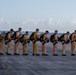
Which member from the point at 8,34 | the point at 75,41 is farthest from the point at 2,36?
the point at 75,41

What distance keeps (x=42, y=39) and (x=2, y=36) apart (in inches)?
122

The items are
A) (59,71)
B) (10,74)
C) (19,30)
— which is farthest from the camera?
(19,30)

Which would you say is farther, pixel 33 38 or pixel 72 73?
pixel 33 38

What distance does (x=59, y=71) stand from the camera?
13.3 metres

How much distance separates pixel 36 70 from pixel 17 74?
1.56m

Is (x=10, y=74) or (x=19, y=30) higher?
(x=19, y=30)

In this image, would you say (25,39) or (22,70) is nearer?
(22,70)

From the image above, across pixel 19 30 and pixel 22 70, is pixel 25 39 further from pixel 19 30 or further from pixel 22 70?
pixel 22 70

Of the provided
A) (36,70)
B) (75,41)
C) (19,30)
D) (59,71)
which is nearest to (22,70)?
(36,70)

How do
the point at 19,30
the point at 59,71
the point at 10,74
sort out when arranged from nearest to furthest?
the point at 10,74 → the point at 59,71 → the point at 19,30

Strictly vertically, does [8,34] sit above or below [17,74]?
above

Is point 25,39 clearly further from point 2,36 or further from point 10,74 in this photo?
point 10,74

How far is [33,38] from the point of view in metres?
21.8

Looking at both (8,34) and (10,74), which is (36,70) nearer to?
(10,74)
